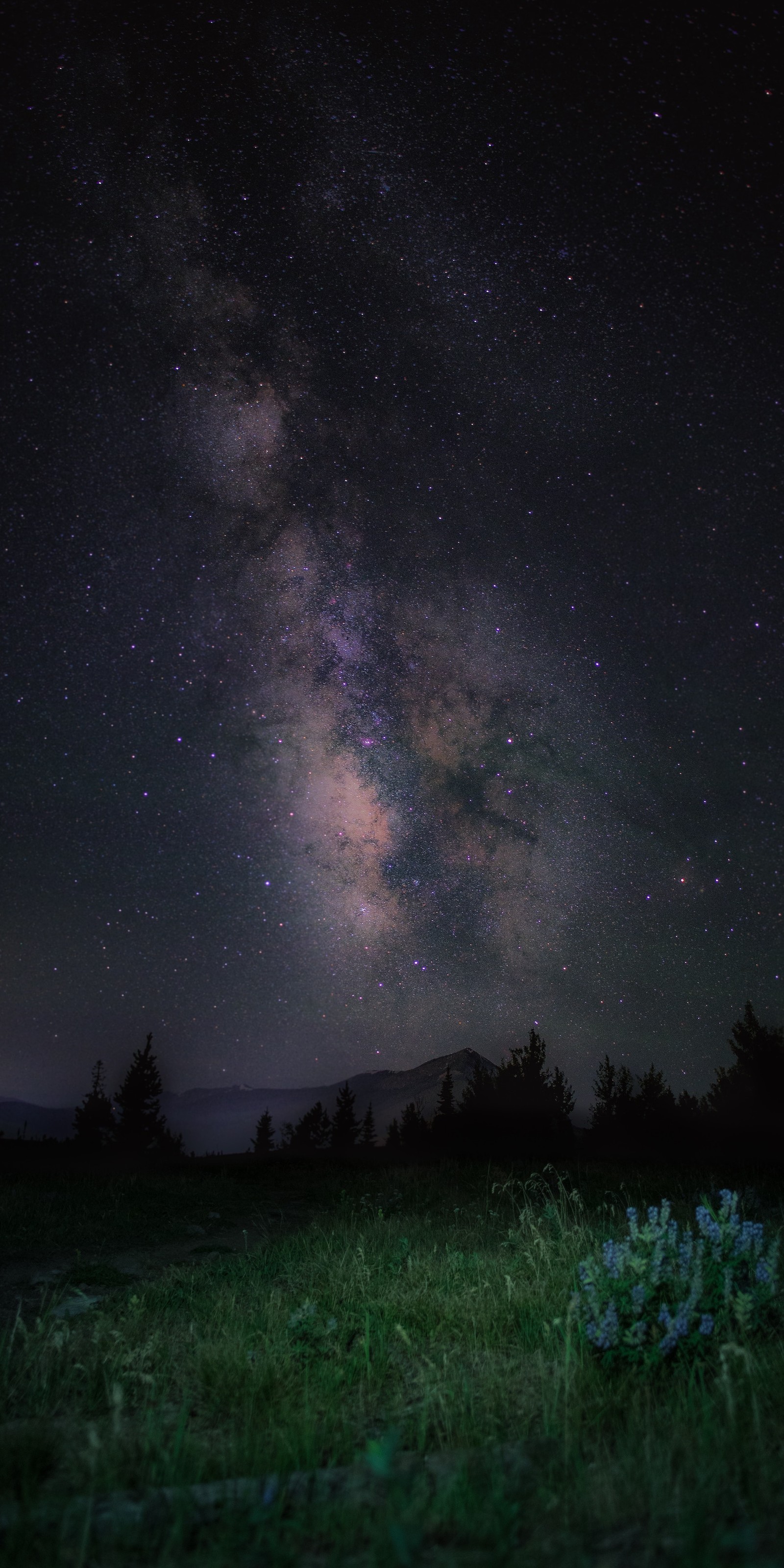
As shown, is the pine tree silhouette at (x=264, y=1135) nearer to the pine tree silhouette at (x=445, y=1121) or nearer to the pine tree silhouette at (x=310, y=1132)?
the pine tree silhouette at (x=310, y=1132)

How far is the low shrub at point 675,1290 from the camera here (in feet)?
10.8

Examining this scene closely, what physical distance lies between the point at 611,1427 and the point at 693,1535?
45.2 inches

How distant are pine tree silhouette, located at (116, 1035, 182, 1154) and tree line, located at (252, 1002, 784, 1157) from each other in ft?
45.7

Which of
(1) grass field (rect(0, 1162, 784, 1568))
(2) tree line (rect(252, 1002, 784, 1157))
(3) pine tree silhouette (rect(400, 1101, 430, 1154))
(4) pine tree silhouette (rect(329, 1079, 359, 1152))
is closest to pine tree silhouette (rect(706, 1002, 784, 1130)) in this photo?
(2) tree line (rect(252, 1002, 784, 1157))

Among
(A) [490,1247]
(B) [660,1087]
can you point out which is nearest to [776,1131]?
(B) [660,1087]

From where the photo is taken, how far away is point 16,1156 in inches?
1631

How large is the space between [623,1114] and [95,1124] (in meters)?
34.8

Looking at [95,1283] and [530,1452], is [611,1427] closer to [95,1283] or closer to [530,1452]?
[530,1452]

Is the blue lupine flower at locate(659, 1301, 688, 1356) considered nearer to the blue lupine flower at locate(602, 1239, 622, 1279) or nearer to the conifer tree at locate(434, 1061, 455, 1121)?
the blue lupine flower at locate(602, 1239, 622, 1279)

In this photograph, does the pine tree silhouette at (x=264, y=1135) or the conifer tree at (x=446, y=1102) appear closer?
the conifer tree at (x=446, y=1102)

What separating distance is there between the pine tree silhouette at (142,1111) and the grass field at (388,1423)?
46999 mm

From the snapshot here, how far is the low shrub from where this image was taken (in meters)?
3.29

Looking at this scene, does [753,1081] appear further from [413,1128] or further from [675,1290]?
[675,1290]

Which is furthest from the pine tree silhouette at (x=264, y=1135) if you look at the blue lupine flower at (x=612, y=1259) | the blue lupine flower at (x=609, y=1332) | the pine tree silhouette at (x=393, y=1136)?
the blue lupine flower at (x=609, y=1332)
